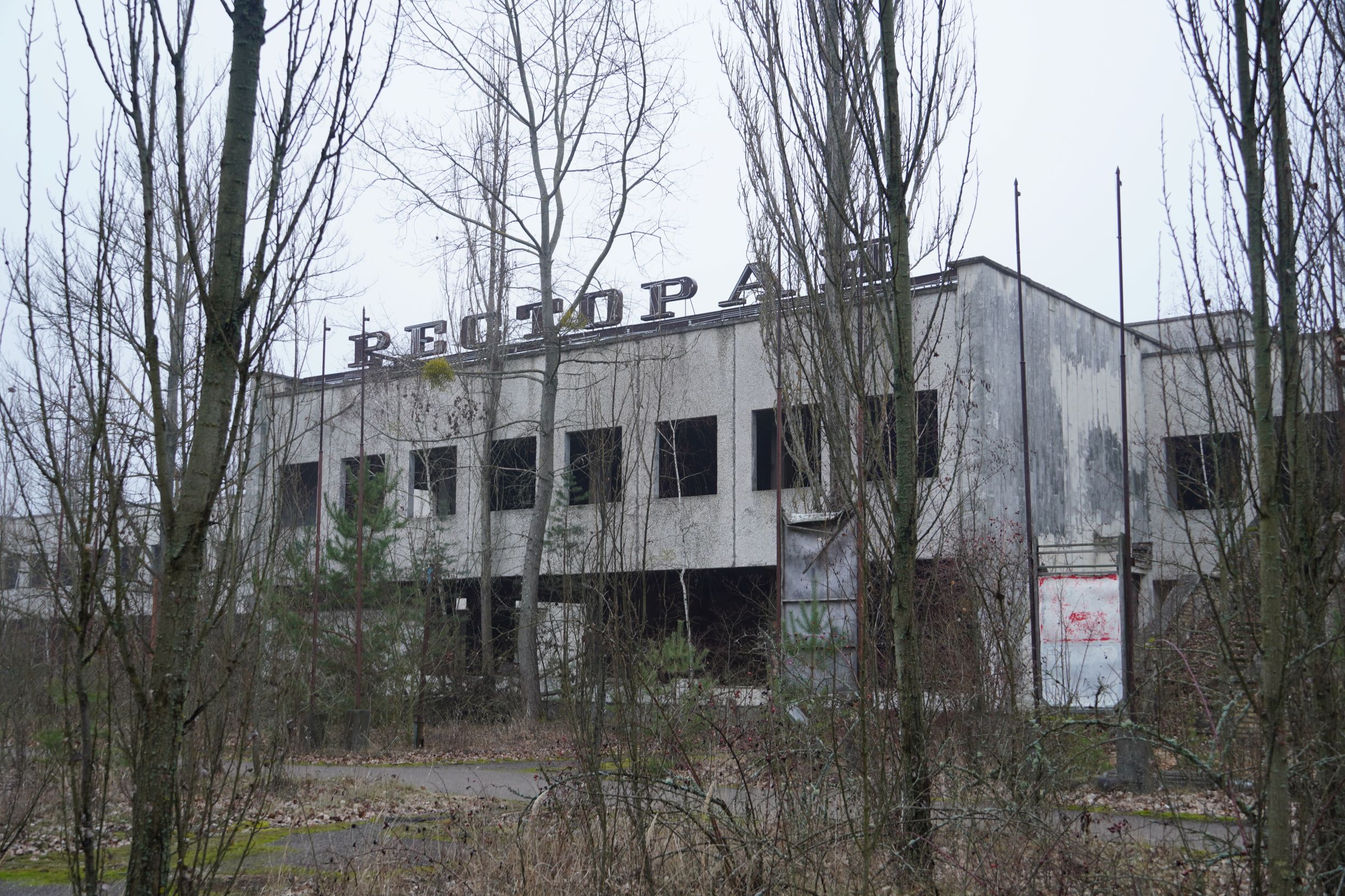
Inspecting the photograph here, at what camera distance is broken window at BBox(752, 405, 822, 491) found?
1636 centimetres

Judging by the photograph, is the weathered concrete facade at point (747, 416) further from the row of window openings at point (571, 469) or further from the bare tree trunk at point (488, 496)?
the row of window openings at point (571, 469)

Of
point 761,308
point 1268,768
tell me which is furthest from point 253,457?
point 1268,768

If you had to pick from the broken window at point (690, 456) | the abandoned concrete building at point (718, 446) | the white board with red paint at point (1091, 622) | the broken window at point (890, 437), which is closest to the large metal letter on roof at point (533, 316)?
the abandoned concrete building at point (718, 446)

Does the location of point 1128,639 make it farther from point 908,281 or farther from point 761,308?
point 761,308

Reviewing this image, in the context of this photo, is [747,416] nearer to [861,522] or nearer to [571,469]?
[571,469]

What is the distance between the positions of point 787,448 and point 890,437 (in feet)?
14.6

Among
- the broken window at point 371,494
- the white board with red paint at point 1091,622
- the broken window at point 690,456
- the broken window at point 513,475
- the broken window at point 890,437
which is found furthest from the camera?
the broken window at point 513,475

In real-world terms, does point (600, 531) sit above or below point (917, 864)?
above

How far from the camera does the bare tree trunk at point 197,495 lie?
9.93 ft

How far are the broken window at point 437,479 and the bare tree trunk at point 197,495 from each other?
23941mm

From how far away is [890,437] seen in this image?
1390 centimetres

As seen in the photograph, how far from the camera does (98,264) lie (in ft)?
11.5

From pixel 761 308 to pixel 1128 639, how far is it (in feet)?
32.5

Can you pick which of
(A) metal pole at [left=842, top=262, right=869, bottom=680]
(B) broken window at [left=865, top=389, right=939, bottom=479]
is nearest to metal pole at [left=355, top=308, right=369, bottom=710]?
(B) broken window at [left=865, top=389, right=939, bottom=479]
